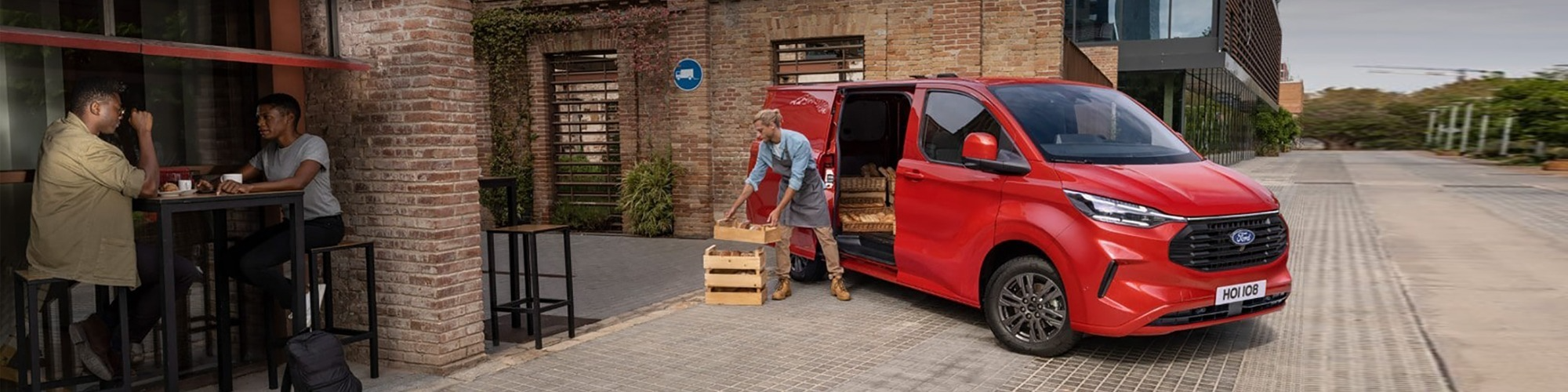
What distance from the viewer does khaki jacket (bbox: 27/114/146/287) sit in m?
4.36

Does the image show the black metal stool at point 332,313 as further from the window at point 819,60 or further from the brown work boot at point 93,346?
the window at point 819,60

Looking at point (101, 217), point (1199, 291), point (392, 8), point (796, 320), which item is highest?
point (392, 8)

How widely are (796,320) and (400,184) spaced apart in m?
3.01

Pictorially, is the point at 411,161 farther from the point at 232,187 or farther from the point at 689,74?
the point at 689,74

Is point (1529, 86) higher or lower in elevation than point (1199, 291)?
higher

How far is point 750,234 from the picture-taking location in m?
7.82

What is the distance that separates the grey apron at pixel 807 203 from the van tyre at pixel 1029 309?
198 cm

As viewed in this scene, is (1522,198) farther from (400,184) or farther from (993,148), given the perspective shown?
(400,184)

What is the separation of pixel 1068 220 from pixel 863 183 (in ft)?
10.6

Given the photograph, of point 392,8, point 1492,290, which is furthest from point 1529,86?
point 392,8

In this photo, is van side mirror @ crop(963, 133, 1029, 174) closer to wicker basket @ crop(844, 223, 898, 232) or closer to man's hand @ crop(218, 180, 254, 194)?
wicker basket @ crop(844, 223, 898, 232)

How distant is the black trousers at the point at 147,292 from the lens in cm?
477

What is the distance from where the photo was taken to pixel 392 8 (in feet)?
18.3

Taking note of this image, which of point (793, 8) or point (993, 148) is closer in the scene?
point (993, 148)
